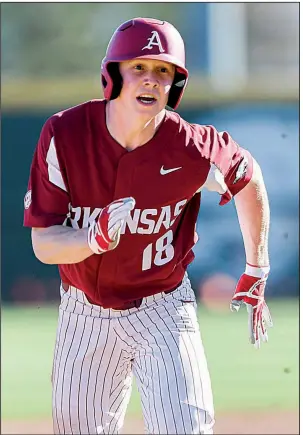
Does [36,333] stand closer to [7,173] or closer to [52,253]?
[7,173]

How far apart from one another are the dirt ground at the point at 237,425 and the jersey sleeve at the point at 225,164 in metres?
2.12

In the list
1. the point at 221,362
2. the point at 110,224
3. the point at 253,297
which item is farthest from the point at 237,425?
the point at 110,224

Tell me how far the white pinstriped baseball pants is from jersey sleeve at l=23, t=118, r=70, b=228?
354mm

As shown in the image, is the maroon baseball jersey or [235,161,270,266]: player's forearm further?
[235,161,270,266]: player's forearm

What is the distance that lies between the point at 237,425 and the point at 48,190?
255cm

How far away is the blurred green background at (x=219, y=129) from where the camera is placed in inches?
259

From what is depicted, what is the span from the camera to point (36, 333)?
816 cm

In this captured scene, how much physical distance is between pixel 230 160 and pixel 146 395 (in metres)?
0.94

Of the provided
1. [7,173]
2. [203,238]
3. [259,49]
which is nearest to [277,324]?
[203,238]

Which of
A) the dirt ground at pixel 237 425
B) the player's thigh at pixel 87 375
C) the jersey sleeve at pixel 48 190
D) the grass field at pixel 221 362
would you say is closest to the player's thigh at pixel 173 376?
the player's thigh at pixel 87 375

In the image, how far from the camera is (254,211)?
3.74 metres

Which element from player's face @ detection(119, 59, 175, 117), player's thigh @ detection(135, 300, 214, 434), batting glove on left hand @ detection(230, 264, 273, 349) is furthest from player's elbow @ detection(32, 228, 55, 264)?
batting glove on left hand @ detection(230, 264, 273, 349)

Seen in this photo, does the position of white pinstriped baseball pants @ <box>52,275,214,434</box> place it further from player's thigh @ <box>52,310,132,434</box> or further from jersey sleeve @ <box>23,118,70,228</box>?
jersey sleeve @ <box>23,118,70,228</box>

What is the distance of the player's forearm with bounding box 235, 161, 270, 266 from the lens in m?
3.72
